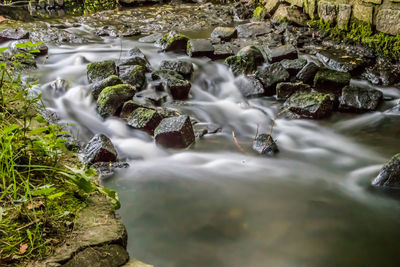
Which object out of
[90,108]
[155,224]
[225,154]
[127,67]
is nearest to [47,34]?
[127,67]

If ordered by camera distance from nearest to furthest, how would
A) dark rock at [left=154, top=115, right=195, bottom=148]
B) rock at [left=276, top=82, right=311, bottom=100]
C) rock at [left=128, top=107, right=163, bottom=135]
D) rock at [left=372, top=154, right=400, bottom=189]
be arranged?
rock at [left=372, top=154, right=400, bottom=189] → dark rock at [left=154, top=115, right=195, bottom=148] → rock at [left=128, top=107, right=163, bottom=135] → rock at [left=276, top=82, right=311, bottom=100]

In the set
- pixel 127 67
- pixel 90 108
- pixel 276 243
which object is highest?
pixel 127 67

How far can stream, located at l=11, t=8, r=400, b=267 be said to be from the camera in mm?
2791

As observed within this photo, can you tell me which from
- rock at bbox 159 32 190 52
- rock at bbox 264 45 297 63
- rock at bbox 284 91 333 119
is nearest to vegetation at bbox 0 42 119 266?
rock at bbox 284 91 333 119

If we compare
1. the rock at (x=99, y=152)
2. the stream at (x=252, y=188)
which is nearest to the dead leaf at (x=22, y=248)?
the stream at (x=252, y=188)

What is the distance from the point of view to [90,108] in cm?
529

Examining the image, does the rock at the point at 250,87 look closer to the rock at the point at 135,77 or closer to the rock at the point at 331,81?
the rock at the point at 331,81

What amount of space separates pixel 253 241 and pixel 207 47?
17.4ft

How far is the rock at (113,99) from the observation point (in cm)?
495

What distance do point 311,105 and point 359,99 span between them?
2.94ft

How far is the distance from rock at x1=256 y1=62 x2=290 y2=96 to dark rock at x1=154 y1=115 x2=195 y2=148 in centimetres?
216

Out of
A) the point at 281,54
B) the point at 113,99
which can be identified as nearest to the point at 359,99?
the point at 281,54

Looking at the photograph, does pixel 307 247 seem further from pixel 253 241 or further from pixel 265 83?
pixel 265 83

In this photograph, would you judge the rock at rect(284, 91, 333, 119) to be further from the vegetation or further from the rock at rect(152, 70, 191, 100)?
the vegetation
